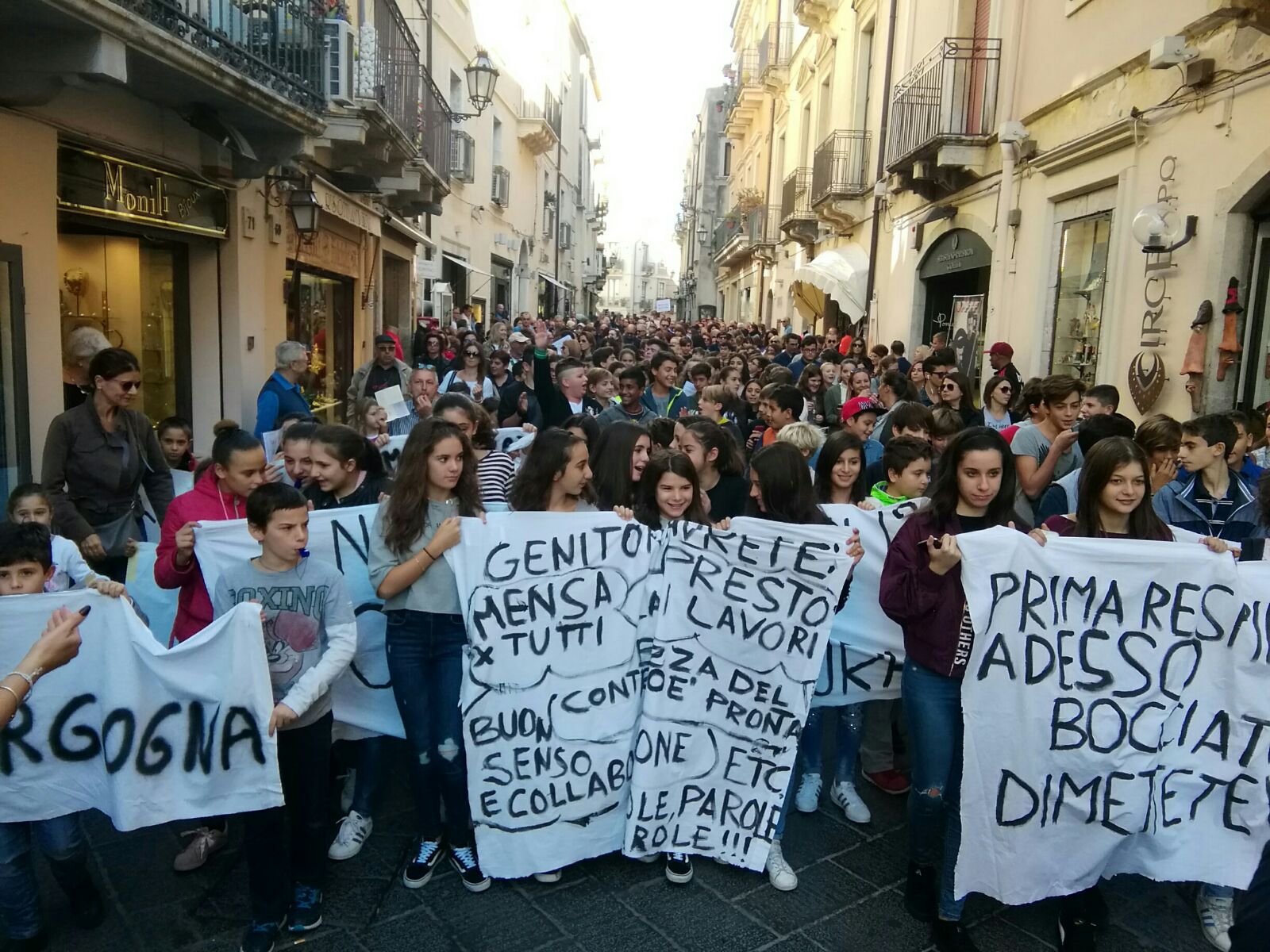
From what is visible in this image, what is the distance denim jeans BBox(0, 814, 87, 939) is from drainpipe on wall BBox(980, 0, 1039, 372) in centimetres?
1074

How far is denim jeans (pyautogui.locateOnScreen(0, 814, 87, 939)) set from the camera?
3.00 meters

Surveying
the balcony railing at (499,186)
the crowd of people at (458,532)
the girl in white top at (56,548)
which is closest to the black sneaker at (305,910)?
the crowd of people at (458,532)

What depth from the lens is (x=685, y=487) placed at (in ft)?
12.6

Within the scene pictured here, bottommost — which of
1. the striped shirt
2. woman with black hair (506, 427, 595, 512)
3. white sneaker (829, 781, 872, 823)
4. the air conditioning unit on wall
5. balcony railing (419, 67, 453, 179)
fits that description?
white sneaker (829, 781, 872, 823)

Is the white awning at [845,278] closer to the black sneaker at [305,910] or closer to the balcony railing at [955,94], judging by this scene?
the balcony railing at [955,94]

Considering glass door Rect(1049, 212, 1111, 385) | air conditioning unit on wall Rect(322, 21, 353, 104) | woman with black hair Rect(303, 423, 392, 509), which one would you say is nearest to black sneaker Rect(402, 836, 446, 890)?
woman with black hair Rect(303, 423, 392, 509)

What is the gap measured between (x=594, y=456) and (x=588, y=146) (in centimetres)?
5601

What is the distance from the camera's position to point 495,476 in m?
4.73

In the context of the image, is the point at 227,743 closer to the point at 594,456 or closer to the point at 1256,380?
the point at 594,456

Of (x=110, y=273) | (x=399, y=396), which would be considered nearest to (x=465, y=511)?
(x=399, y=396)

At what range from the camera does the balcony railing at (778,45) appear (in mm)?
28328

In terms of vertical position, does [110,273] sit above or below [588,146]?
below

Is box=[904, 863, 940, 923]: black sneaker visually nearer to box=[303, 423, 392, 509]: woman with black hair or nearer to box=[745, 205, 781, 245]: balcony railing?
box=[303, 423, 392, 509]: woman with black hair

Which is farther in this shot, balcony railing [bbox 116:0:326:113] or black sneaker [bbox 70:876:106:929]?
A: balcony railing [bbox 116:0:326:113]
